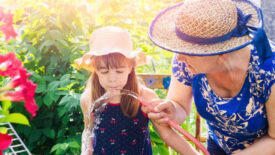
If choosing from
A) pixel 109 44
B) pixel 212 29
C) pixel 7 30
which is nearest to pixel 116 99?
pixel 109 44

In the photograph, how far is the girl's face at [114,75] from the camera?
1.70m

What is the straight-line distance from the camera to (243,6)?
1.36 m

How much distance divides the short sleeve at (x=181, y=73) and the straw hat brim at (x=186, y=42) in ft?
0.75

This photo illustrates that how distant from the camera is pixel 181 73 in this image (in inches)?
63.6

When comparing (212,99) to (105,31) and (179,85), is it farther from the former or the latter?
(105,31)

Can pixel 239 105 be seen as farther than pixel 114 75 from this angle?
No

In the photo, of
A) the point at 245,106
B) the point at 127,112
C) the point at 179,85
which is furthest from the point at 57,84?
the point at 245,106

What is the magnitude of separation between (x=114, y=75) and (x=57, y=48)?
0.72 metres

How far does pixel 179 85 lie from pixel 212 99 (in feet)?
0.72

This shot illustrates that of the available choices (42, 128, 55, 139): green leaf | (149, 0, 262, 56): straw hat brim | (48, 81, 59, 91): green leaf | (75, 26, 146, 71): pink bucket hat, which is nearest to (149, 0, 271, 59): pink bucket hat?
(149, 0, 262, 56): straw hat brim

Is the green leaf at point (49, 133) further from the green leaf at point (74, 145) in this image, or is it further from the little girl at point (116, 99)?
the little girl at point (116, 99)

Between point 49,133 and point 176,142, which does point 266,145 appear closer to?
point 176,142

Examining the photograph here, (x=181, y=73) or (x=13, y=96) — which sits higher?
(x=13, y=96)

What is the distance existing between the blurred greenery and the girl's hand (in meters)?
0.68
